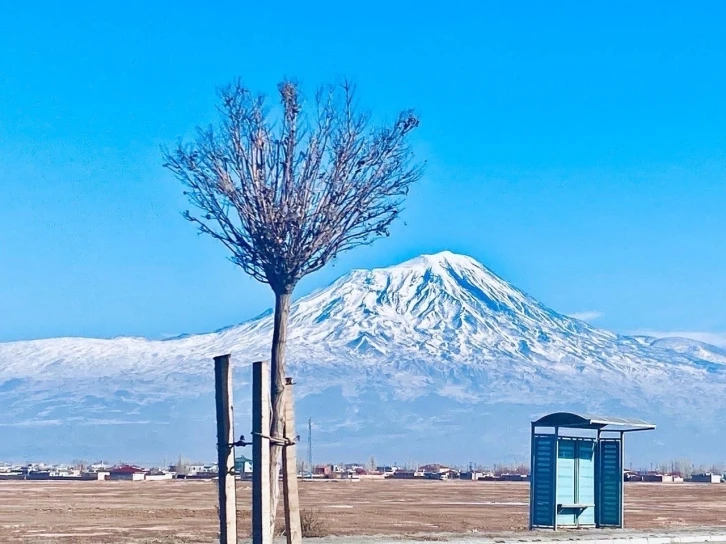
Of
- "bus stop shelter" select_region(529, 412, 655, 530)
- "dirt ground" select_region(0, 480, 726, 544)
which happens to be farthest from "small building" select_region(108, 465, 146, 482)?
"bus stop shelter" select_region(529, 412, 655, 530)

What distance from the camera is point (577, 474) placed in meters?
29.5

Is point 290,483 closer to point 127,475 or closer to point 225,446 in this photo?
point 225,446

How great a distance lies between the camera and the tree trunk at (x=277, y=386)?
49.4ft

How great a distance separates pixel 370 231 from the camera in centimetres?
1792

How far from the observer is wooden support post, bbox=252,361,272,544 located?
12.8m

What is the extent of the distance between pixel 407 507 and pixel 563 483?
1826 centimetres

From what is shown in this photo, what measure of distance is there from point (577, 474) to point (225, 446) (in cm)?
1781

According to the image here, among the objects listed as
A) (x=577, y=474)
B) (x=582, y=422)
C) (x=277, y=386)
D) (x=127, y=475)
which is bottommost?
(x=127, y=475)

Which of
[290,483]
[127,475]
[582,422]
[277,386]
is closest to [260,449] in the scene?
[290,483]

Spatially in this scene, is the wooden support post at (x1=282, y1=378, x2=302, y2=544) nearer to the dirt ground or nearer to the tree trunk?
the tree trunk

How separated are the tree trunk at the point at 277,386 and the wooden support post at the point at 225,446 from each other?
53.9 inches

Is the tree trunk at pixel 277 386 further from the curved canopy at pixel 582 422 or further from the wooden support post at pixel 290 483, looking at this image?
the curved canopy at pixel 582 422

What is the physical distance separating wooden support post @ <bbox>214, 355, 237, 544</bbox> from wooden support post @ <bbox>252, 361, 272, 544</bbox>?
0.76 feet

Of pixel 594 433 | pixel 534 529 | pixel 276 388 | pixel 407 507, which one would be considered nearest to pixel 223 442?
pixel 276 388
